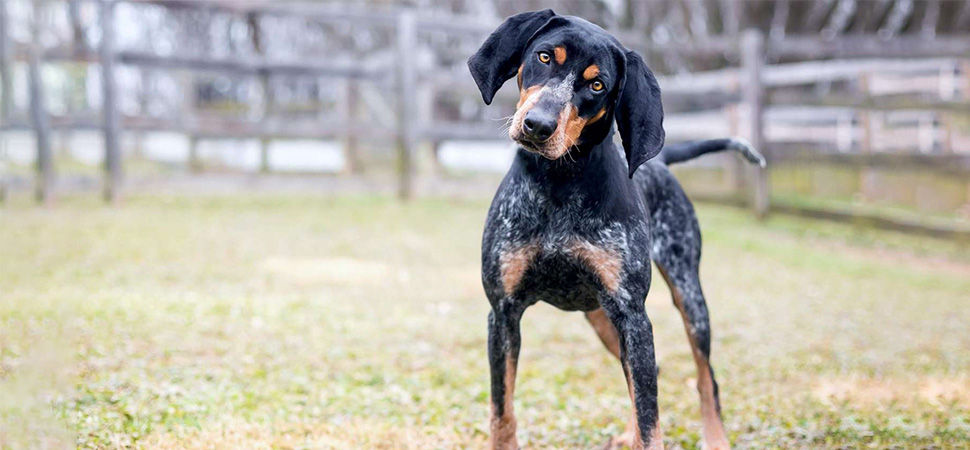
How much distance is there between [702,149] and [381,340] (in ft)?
8.19

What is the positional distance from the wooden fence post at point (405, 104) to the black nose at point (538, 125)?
8.55 meters

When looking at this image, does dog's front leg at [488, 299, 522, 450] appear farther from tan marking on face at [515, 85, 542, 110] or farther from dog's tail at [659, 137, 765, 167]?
dog's tail at [659, 137, 765, 167]

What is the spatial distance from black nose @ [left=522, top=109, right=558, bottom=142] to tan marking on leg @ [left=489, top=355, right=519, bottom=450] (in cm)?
84

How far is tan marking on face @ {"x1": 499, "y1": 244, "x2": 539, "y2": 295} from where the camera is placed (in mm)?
3062

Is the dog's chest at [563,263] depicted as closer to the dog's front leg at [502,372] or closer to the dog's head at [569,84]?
the dog's front leg at [502,372]

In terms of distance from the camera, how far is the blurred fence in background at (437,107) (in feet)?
33.9

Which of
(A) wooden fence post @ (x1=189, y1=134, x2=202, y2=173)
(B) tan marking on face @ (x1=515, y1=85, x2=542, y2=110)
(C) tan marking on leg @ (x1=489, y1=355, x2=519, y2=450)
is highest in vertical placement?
(B) tan marking on face @ (x1=515, y1=85, x2=542, y2=110)

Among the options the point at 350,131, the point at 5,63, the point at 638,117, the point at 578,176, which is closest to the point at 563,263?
the point at 578,176

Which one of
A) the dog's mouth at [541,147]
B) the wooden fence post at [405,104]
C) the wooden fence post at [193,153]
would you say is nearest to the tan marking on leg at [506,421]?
the dog's mouth at [541,147]

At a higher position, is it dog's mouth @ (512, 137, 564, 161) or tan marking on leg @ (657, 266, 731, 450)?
dog's mouth @ (512, 137, 564, 161)

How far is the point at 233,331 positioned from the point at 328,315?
0.81 metres

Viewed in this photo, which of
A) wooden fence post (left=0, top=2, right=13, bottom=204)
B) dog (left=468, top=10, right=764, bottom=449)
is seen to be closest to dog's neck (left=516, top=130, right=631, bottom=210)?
dog (left=468, top=10, right=764, bottom=449)

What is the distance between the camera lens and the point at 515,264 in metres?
3.07

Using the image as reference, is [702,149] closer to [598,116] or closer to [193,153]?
[598,116]
